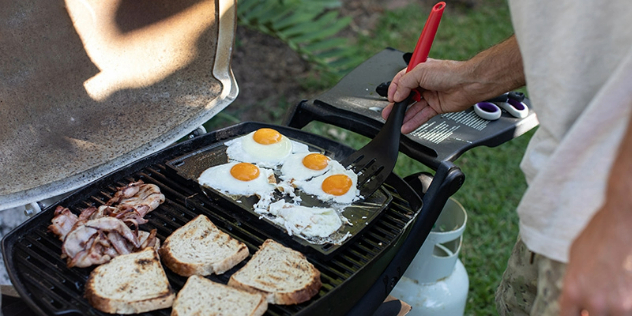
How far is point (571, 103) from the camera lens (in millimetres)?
1411

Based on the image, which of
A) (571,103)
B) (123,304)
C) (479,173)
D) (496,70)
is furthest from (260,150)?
(479,173)

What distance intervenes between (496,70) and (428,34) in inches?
13.4

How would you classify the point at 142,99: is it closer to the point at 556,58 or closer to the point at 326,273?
the point at 326,273

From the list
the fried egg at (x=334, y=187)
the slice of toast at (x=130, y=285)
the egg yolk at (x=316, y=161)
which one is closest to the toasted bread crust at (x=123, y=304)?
the slice of toast at (x=130, y=285)

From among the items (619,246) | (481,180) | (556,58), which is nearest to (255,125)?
(556,58)

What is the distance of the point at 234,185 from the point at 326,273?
1.80 feet

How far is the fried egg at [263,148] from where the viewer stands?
7.64 ft

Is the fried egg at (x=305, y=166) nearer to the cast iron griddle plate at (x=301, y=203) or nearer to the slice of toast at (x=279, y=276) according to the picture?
the cast iron griddle plate at (x=301, y=203)

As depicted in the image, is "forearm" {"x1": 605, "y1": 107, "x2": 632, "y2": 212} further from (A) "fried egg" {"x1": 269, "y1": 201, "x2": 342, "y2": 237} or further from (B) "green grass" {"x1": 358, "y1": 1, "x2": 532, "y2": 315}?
(B) "green grass" {"x1": 358, "y1": 1, "x2": 532, "y2": 315}

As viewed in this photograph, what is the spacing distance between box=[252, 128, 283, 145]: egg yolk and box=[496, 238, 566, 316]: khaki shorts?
1.12 meters

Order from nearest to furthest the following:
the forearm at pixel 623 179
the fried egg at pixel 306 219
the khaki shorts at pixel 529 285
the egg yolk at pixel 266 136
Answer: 1. the forearm at pixel 623 179
2. the khaki shorts at pixel 529 285
3. the fried egg at pixel 306 219
4. the egg yolk at pixel 266 136

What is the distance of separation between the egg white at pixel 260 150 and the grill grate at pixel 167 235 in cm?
23

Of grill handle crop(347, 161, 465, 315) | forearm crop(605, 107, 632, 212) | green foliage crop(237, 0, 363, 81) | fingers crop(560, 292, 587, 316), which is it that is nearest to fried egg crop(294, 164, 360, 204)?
grill handle crop(347, 161, 465, 315)


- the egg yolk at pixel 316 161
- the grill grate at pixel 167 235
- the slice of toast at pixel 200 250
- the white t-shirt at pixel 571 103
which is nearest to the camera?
the white t-shirt at pixel 571 103
